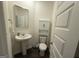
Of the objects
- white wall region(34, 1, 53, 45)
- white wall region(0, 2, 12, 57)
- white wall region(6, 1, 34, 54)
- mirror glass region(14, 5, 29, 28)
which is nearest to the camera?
white wall region(0, 2, 12, 57)

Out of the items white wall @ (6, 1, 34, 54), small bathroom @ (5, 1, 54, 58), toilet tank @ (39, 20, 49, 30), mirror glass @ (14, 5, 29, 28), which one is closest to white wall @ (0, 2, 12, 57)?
white wall @ (6, 1, 34, 54)

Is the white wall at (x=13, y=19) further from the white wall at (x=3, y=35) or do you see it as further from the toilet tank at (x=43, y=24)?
the white wall at (x=3, y=35)

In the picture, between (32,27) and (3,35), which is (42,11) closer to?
(32,27)

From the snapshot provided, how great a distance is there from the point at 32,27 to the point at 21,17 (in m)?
0.69

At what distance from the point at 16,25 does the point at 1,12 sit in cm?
124

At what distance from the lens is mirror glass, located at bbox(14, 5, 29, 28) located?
2.16 m

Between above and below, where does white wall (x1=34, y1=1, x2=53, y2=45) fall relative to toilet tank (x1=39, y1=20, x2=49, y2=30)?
above

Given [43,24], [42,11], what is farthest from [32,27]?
[42,11]

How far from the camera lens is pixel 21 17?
2365 mm

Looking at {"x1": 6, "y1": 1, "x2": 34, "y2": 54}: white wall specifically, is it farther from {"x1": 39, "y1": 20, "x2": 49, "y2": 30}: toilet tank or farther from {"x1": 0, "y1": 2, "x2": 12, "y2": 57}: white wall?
{"x1": 0, "y1": 2, "x2": 12, "y2": 57}: white wall

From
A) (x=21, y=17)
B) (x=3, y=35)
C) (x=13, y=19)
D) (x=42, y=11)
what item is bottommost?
(x=3, y=35)

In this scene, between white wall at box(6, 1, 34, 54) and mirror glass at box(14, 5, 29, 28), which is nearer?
white wall at box(6, 1, 34, 54)

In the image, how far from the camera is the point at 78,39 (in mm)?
455

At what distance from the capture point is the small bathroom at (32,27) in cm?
224
